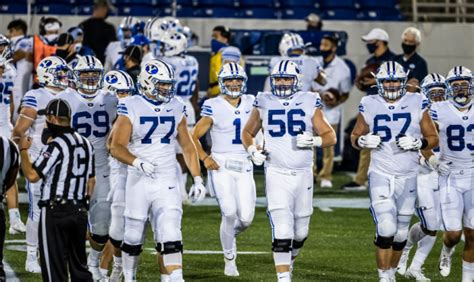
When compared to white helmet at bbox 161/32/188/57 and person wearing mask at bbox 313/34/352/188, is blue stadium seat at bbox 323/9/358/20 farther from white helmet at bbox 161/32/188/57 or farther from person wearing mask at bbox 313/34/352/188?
white helmet at bbox 161/32/188/57

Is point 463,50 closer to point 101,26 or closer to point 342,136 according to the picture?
point 342,136

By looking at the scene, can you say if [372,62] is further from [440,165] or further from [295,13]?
[440,165]

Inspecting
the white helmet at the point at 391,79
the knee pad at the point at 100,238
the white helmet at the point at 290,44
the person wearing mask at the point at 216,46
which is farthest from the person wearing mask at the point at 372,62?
the knee pad at the point at 100,238

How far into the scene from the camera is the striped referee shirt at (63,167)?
824cm

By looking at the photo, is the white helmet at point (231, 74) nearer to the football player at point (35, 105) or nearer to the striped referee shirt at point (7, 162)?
the football player at point (35, 105)

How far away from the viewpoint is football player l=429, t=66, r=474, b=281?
9.88 metres

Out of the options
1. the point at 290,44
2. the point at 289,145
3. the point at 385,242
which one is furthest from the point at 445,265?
the point at 290,44

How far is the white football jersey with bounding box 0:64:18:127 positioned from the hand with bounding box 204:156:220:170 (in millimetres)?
2195

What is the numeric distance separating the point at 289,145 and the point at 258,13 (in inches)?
384

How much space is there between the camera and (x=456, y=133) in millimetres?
10039

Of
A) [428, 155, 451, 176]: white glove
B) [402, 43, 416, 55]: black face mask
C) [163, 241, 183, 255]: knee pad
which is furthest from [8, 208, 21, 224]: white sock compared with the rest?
[402, 43, 416, 55]: black face mask

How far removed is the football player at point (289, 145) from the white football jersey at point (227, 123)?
85 centimetres

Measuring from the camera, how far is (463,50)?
18.6 m

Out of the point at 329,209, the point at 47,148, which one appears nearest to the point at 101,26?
the point at 329,209
